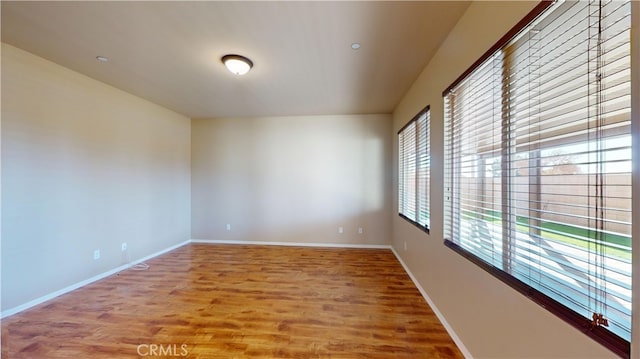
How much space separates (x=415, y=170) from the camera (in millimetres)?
3480

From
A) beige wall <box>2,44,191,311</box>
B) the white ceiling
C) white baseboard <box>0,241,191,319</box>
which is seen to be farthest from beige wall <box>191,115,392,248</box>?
white baseboard <box>0,241,191,319</box>

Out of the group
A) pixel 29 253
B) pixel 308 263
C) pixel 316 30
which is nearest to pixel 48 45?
pixel 29 253

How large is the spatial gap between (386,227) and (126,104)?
16.1 ft

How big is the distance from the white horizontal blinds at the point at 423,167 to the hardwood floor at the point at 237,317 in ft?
3.05

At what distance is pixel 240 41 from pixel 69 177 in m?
2.71

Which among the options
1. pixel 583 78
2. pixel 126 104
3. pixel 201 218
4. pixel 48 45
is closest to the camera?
pixel 583 78

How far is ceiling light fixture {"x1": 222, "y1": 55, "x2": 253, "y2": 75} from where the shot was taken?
2.62 metres

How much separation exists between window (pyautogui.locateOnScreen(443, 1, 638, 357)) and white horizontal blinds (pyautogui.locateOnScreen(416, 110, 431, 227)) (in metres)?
1.17

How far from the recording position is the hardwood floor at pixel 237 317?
78.2 inches

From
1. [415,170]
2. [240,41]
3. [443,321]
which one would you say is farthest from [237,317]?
[415,170]

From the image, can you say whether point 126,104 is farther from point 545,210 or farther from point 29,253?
point 545,210

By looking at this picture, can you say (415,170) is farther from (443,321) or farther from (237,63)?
(237,63)

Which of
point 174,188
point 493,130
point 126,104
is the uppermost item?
point 126,104

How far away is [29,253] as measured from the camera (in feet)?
8.63
